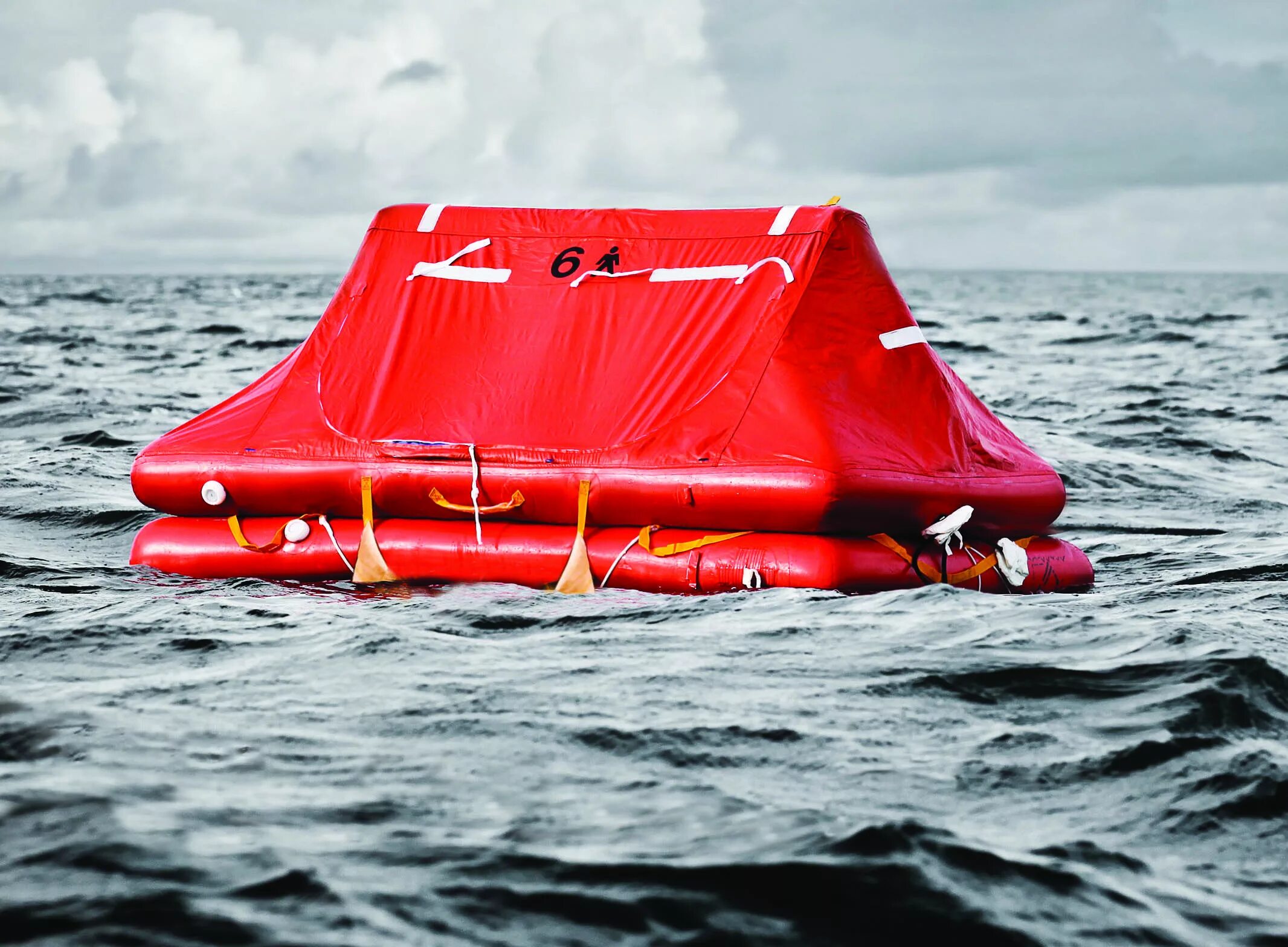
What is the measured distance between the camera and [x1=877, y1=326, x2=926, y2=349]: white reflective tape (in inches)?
244

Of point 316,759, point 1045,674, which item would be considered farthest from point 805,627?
point 316,759

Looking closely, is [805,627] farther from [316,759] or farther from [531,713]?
[316,759]

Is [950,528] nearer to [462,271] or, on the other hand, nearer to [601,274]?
[601,274]

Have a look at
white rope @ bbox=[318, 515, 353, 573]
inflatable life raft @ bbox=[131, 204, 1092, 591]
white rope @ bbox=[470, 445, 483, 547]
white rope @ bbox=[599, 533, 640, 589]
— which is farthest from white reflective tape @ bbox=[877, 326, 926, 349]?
white rope @ bbox=[318, 515, 353, 573]

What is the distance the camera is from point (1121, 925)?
2930 millimetres

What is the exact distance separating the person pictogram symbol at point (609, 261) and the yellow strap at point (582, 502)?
123 cm

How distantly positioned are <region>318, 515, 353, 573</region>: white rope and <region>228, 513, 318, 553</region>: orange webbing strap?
2.9 inches

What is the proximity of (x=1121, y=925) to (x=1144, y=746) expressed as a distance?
119 cm

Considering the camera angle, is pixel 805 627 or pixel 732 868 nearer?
pixel 732 868

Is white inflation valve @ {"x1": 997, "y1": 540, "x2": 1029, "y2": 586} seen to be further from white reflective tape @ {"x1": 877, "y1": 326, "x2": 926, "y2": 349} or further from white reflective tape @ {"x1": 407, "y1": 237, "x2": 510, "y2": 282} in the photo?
white reflective tape @ {"x1": 407, "y1": 237, "x2": 510, "y2": 282}

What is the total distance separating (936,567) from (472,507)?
2.01 metres

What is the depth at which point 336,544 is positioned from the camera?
6195 millimetres

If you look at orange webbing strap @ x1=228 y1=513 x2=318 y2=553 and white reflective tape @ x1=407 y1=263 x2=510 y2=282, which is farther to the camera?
white reflective tape @ x1=407 y1=263 x2=510 y2=282

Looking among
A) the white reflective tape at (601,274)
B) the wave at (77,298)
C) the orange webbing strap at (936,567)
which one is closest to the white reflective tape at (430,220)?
the white reflective tape at (601,274)
